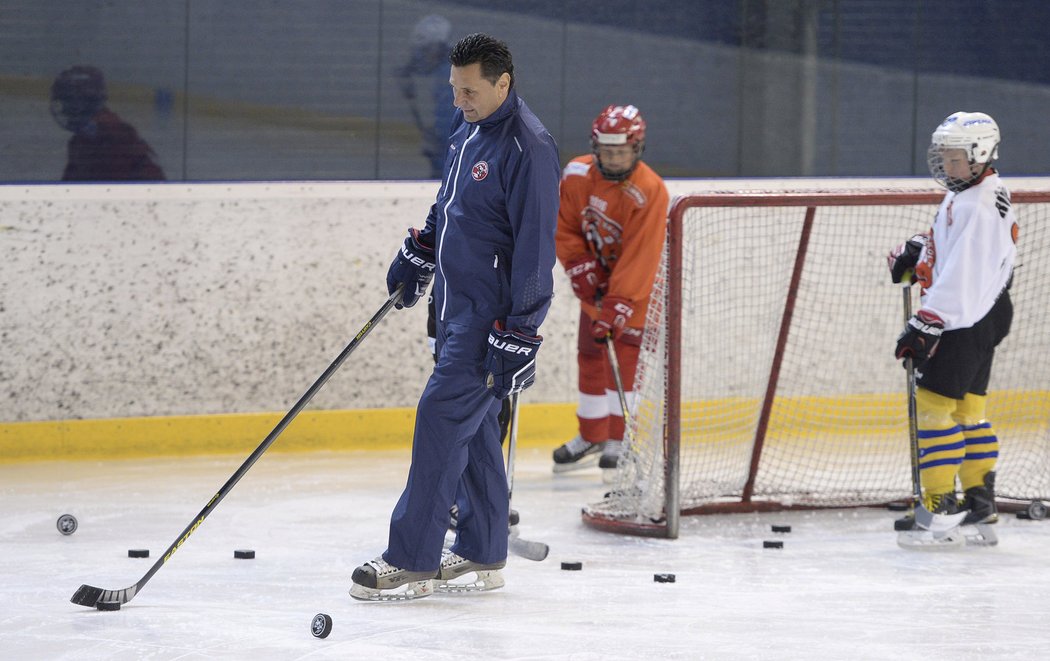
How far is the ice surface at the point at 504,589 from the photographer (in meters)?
3.54

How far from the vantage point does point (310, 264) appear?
6.10 metres

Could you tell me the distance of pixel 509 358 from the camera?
11.8ft

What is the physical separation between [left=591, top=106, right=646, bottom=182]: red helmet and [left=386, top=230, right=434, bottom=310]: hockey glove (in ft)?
5.09

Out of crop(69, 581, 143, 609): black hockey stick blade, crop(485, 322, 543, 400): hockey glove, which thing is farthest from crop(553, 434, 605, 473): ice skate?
crop(69, 581, 143, 609): black hockey stick blade

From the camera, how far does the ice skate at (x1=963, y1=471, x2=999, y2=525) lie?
15.6 ft

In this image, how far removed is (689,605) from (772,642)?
39 centimetres

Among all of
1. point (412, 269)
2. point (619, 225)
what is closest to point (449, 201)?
point (412, 269)

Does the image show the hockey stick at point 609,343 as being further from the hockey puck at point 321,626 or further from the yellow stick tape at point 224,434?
the hockey puck at point 321,626

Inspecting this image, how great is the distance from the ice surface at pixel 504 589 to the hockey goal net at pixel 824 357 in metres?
0.63

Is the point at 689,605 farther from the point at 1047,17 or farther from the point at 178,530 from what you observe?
the point at 1047,17

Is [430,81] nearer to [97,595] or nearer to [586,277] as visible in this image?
[586,277]

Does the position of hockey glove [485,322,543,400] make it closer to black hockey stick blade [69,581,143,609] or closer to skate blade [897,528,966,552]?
black hockey stick blade [69,581,143,609]

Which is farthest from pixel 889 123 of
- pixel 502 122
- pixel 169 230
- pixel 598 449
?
pixel 502 122

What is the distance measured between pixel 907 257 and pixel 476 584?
1.76 metres
